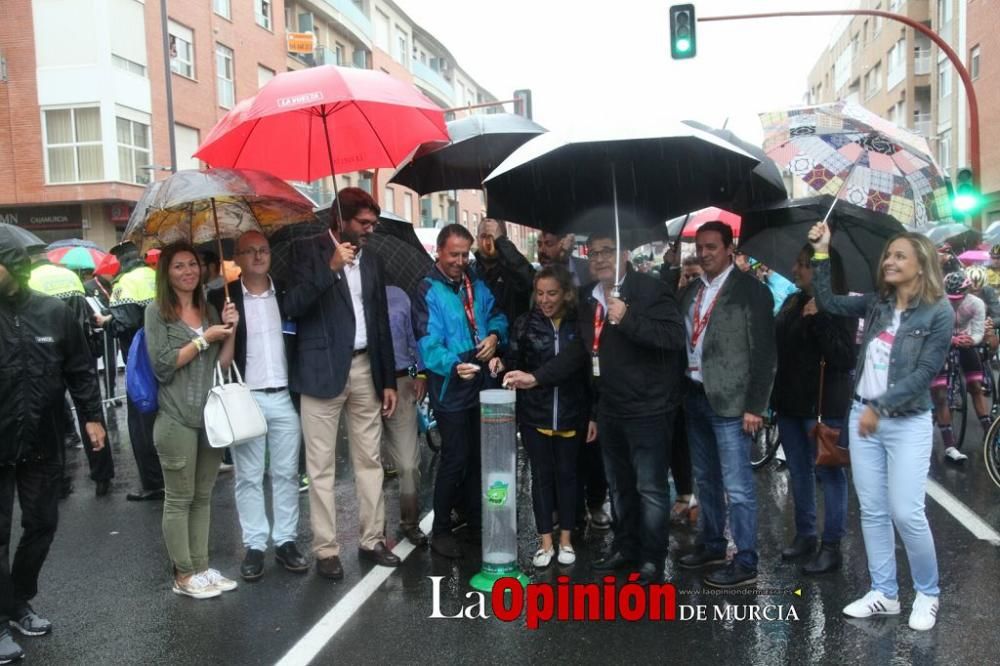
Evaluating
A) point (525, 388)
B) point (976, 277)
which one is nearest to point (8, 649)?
point (525, 388)

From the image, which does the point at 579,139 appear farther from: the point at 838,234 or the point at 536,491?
the point at 536,491

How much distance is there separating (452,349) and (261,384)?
1.16m

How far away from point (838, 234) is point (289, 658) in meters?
3.73

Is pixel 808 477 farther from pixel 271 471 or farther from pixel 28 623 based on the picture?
pixel 28 623

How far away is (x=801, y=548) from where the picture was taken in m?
5.21

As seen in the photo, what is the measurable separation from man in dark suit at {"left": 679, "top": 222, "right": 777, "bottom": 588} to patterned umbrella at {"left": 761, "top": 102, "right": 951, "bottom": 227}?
1.91 feet

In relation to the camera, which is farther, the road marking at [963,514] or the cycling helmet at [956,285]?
the cycling helmet at [956,285]

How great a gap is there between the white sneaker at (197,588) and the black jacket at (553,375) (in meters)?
2.02

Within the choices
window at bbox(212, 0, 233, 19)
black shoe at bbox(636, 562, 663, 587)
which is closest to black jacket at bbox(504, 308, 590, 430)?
black shoe at bbox(636, 562, 663, 587)

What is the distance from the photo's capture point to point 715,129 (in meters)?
5.12

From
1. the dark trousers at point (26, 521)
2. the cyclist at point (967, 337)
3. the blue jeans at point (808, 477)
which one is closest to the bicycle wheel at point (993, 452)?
the cyclist at point (967, 337)

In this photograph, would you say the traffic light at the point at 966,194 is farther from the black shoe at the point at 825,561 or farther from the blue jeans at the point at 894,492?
the blue jeans at the point at 894,492

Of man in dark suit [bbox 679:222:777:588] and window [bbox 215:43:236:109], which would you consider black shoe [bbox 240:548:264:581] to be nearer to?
man in dark suit [bbox 679:222:777:588]

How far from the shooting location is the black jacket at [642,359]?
187 inches
